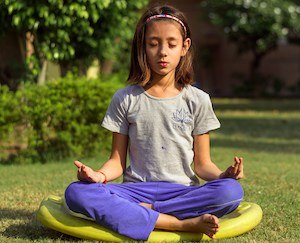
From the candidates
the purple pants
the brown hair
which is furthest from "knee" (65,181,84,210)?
the brown hair

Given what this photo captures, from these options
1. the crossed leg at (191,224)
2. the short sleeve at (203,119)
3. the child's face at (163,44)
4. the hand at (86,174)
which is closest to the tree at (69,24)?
the child's face at (163,44)

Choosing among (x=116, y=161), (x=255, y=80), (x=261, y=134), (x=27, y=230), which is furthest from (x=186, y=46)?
(x=255, y=80)

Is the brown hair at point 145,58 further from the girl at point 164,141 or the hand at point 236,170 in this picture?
the hand at point 236,170

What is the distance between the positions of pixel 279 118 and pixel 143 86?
33.6 feet

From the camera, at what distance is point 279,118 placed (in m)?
13.9

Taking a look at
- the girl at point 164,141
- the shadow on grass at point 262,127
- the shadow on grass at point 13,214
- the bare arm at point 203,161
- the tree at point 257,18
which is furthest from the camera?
the tree at point 257,18

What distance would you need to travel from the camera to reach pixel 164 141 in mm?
3893

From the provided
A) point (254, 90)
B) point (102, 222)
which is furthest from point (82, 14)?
point (254, 90)

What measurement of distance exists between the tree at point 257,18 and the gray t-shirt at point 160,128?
15.1 meters

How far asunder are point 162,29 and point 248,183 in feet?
8.09

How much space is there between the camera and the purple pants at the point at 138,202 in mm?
3584

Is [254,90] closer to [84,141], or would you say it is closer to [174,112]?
[84,141]

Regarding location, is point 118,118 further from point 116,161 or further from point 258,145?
point 258,145

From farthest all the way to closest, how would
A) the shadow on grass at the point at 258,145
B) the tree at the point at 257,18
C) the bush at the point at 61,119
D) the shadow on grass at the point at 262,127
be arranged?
the tree at the point at 257,18, the shadow on grass at the point at 262,127, the shadow on grass at the point at 258,145, the bush at the point at 61,119
